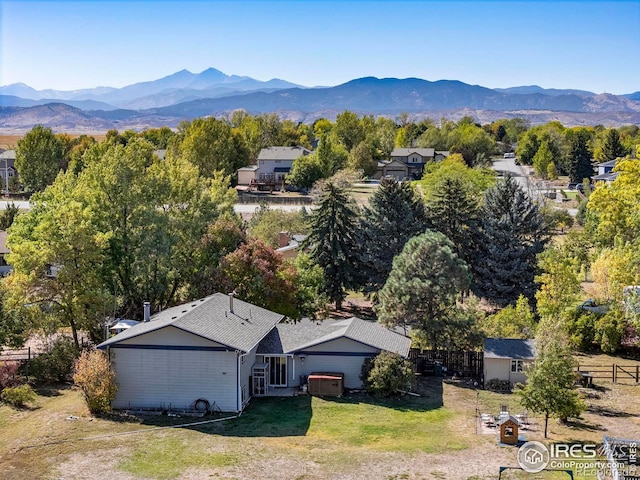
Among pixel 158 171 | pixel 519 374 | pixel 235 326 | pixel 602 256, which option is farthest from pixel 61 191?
pixel 602 256

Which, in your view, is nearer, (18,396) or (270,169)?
(18,396)

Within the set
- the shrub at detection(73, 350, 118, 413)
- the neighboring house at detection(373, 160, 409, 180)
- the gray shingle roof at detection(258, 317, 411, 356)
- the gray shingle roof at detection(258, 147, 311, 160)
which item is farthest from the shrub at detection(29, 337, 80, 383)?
the neighboring house at detection(373, 160, 409, 180)

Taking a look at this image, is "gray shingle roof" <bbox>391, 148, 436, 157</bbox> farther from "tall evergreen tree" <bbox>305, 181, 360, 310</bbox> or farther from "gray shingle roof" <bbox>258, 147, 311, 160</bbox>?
"tall evergreen tree" <bbox>305, 181, 360, 310</bbox>

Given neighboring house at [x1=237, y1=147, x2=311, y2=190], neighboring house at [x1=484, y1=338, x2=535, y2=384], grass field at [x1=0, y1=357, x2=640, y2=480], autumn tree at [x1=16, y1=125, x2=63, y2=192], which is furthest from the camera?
neighboring house at [x1=237, y1=147, x2=311, y2=190]

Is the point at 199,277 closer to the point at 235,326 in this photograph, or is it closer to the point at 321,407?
the point at 235,326

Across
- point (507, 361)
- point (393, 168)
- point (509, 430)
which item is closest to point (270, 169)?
point (393, 168)

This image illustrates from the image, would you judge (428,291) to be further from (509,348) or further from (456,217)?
(456,217)
